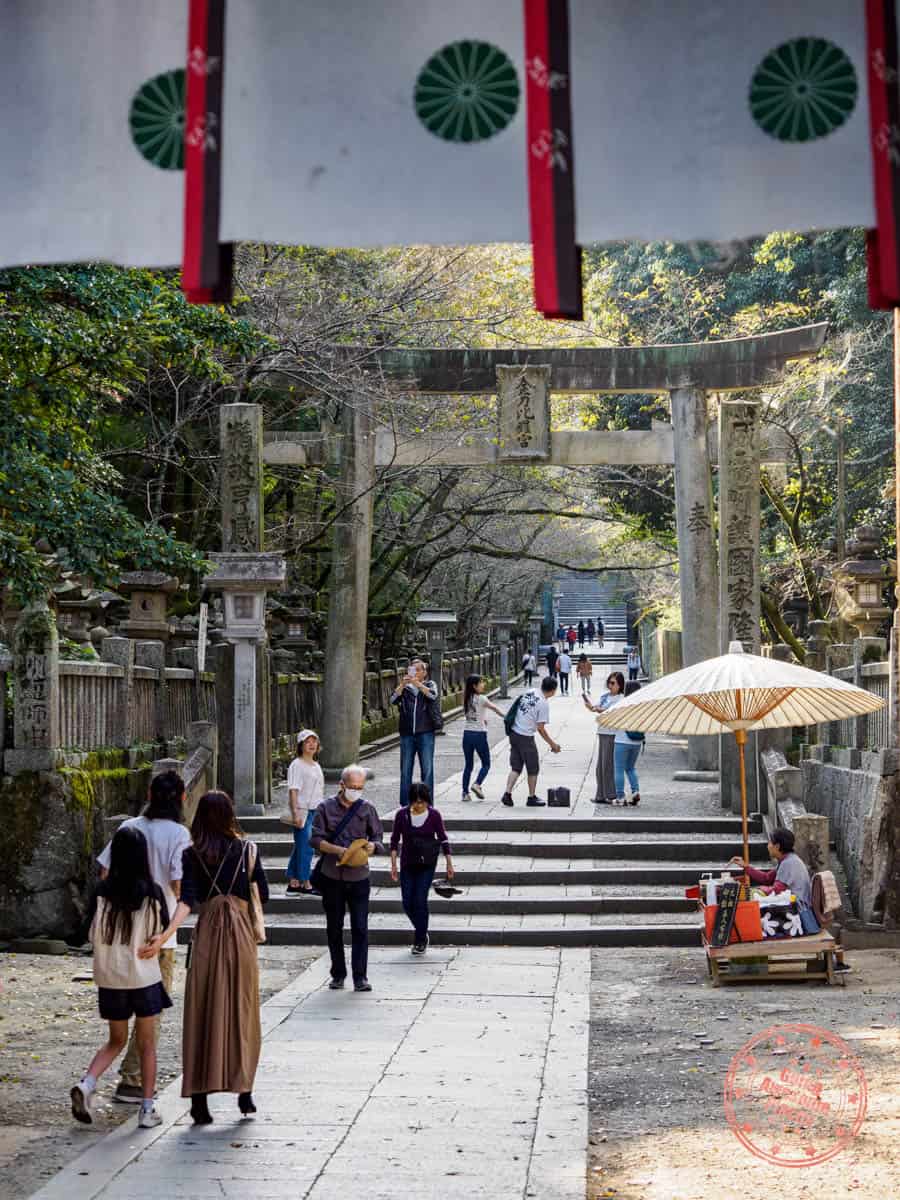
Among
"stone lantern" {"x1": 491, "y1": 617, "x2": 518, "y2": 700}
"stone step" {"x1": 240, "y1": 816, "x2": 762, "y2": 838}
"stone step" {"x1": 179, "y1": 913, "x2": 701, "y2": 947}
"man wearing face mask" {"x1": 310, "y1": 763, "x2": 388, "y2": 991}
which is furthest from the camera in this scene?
"stone lantern" {"x1": 491, "y1": 617, "x2": 518, "y2": 700}

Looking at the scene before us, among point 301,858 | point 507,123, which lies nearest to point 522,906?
point 301,858

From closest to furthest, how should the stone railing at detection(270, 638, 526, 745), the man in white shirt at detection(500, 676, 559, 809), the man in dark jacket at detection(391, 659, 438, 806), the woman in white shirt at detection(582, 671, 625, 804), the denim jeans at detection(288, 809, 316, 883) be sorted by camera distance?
the denim jeans at detection(288, 809, 316, 883) < the man in dark jacket at detection(391, 659, 438, 806) < the man in white shirt at detection(500, 676, 559, 809) < the woman in white shirt at detection(582, 671, 625, 804) < the stone railing at detection(270, 638, 526, 745)

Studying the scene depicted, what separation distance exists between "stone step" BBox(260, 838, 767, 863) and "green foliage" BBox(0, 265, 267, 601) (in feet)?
16.1

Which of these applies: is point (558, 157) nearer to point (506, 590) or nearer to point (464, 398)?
point (464, 398)

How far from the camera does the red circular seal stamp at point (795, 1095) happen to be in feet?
23.5

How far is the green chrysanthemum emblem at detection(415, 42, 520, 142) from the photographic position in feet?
12.7

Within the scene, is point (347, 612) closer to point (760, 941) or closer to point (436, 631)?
point (760, 941)

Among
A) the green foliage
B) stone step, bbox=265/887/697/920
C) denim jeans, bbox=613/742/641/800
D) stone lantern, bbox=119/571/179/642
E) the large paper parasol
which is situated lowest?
stone step, bbox=265/887/697/920

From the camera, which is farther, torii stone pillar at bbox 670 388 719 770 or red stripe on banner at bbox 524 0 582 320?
torii stone pillar at bbox 670 388 719 770

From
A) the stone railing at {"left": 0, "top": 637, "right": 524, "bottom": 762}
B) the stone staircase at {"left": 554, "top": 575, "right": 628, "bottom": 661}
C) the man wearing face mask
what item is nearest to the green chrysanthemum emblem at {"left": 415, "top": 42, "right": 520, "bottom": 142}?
the man wearing face mask

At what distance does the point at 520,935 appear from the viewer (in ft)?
43.1

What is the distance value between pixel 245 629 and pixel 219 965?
33.2ft

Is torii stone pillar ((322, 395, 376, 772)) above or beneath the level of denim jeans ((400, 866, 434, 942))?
above

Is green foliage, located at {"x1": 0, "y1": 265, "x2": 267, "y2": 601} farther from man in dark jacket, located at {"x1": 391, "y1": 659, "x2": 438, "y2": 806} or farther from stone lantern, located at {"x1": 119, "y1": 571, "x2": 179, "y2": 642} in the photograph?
man in dark jacket, located at {"x1": 391, "y1": 659, "x2": 438, "y2": 806}
